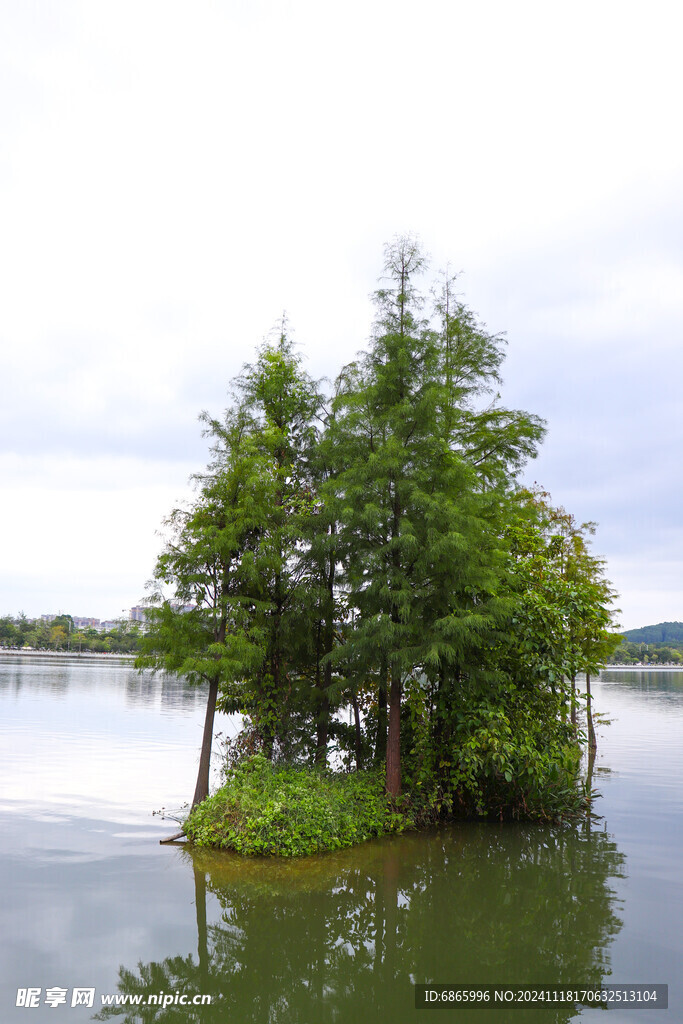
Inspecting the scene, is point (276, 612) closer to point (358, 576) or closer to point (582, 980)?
point (358, 576)

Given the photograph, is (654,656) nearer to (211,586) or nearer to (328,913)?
(211,586)

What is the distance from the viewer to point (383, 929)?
7.29m

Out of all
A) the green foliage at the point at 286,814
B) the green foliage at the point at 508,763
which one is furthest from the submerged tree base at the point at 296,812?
the green foliage at the point at 508,763

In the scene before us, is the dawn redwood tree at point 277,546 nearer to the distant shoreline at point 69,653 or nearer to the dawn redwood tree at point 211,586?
the dawn redwood tree at point 211,586

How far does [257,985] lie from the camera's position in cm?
590

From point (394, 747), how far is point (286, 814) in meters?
2.35

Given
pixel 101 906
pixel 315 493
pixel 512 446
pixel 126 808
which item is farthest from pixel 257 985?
pixel 512 446

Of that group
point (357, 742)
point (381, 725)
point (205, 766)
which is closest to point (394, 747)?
point (381, 725)

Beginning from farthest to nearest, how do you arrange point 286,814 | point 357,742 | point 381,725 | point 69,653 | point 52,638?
point 69,653 → point 52,638 → point 357,742 → point 381,725 → point 286,814

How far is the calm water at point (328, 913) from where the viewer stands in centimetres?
586

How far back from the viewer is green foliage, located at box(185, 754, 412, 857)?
9.57m

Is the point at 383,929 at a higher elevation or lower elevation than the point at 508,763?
lower

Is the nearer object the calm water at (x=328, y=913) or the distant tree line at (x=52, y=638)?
the calm water at (x=328, y=913)

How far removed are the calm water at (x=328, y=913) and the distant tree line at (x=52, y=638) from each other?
94482mm
